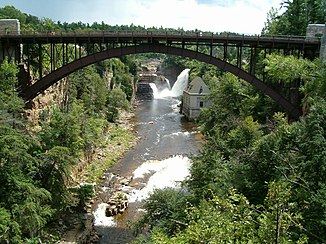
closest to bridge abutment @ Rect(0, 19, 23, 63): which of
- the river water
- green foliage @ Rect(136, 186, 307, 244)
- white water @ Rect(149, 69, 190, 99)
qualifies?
the river water

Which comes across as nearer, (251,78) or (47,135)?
(47,135)

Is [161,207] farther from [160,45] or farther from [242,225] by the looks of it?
[160,45]

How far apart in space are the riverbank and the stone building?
7.95 meters

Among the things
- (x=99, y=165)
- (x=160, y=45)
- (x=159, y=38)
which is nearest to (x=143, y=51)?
(x=160, y=45)

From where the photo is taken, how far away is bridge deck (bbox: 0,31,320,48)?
974 inches

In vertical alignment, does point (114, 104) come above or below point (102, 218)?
above

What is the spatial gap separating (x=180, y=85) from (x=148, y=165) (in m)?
43.8

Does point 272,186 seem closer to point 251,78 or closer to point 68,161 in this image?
point 68,161

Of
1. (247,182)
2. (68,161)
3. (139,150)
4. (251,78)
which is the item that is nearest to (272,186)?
(247,182)

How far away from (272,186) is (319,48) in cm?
2070

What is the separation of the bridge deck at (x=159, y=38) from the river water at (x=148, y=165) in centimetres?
800

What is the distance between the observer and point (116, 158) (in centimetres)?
3312

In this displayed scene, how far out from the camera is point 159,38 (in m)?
25.7

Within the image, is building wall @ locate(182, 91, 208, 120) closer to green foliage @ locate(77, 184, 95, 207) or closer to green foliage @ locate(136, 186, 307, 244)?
green foliage @ locate(77, 184, 95, 207)
